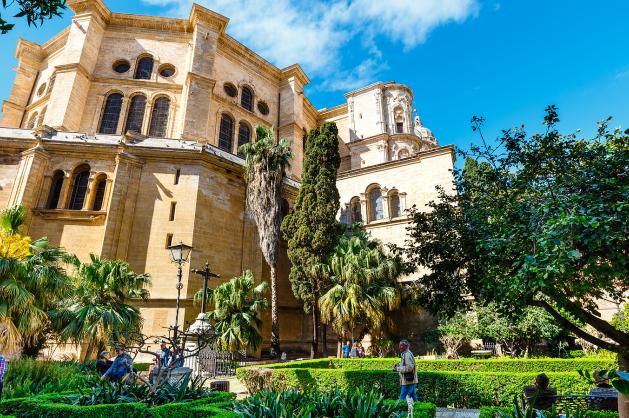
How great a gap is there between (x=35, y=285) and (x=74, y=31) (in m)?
21.8

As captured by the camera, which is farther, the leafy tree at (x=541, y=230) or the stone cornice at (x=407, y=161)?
the stone cornice at (x=407, y=161)

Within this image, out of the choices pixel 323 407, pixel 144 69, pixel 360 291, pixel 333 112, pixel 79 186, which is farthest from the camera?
pixel 333 112

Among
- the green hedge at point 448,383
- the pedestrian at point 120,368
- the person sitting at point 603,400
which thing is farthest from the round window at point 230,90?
the person sitting at point 603,400

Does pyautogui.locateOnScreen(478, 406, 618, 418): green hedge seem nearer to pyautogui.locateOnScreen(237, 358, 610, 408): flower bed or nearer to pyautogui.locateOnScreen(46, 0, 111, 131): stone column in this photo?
pyautogui.locateOnScreen(237, 358, 610, 408): flower bed

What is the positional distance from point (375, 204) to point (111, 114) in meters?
19.7

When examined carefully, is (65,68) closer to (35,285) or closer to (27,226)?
(27,226)

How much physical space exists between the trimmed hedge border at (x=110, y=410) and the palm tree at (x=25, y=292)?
4572 millimetres

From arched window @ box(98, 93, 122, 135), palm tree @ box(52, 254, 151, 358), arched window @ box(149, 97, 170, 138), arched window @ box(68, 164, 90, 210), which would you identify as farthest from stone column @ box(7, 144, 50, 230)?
palm tree @ box(52, 254, 151, 358)

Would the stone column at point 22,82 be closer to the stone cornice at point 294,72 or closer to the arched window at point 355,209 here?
the stone cornice at point 294,72

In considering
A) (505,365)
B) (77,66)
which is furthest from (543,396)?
(77,66)

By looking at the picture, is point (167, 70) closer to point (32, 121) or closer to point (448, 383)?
point (32, 121)

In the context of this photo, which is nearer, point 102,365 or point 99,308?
point 102,365

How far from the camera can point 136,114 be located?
2567 cm

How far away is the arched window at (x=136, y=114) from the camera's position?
997 inches
